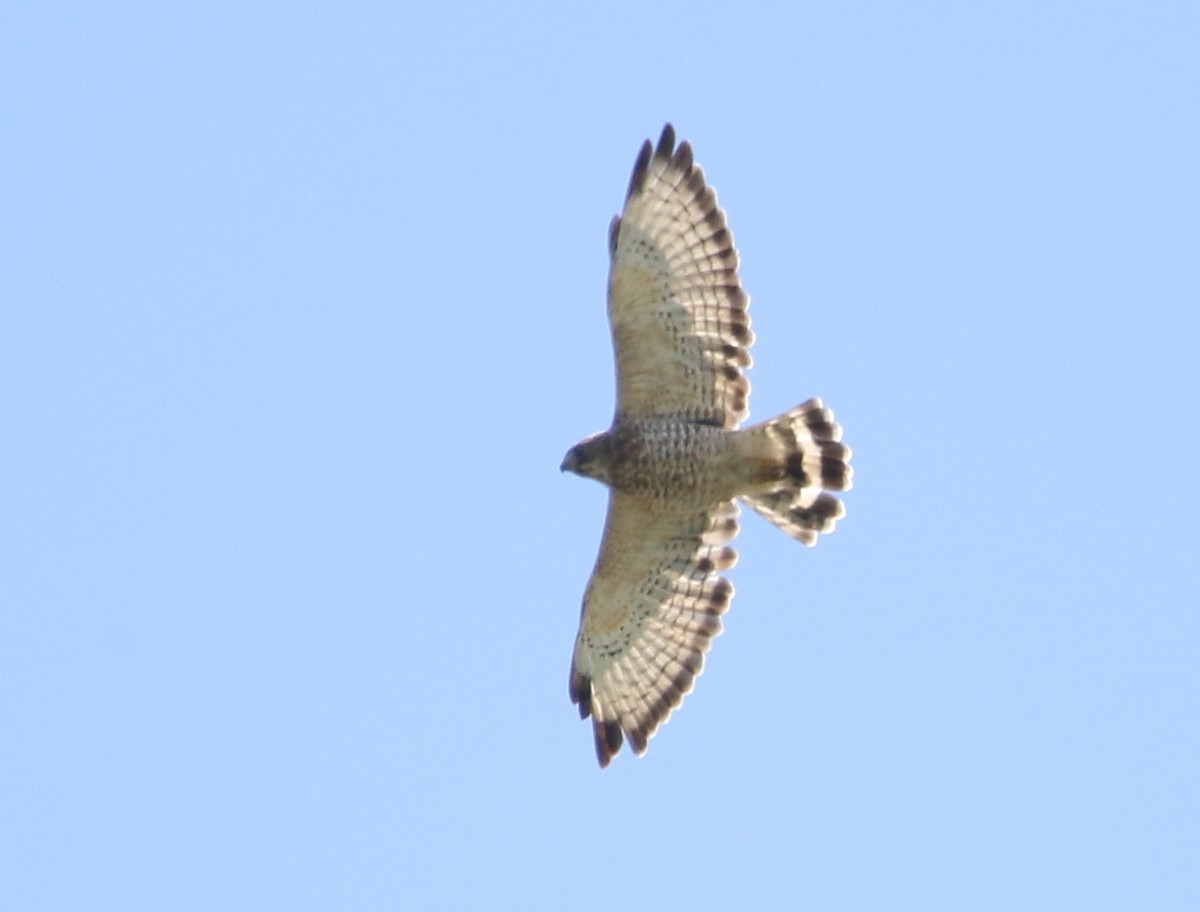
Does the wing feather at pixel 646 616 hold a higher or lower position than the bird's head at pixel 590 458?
lower

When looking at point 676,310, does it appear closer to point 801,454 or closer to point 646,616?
point 801,454

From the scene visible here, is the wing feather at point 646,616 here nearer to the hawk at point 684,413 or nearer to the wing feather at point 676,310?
the hawk at point 684,413

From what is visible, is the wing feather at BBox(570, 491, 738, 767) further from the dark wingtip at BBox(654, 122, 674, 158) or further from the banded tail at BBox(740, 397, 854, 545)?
the dark wingtip at BBox(654, 122, 674, 158)

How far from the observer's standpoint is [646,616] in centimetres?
1345

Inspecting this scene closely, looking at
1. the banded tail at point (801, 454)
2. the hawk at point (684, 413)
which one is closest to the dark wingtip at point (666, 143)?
the hawk at point (684, 413)

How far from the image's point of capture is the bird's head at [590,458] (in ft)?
41.6

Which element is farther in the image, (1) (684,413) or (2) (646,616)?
(2) (646,616)

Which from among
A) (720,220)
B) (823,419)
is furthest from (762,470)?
(720,220)

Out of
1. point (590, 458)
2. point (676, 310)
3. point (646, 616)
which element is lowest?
point (646, 616)

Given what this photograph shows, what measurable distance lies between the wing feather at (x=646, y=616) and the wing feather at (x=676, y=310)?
0.63 metres

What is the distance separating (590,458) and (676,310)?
0.89m

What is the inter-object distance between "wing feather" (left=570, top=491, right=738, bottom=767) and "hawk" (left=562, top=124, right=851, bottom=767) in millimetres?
16

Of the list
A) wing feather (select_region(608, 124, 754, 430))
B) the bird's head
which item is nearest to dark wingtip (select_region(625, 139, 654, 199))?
wing feather (select_region(608, 124, 754, 430))

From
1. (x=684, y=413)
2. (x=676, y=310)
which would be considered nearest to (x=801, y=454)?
(x=684, y=413)
